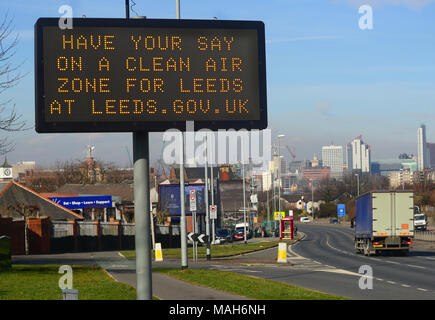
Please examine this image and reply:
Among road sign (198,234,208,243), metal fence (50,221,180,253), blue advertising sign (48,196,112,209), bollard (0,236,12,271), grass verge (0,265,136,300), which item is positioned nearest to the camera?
grass verge (0,265,136,300)

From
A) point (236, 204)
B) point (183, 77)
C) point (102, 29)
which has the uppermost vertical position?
point (102, 29)

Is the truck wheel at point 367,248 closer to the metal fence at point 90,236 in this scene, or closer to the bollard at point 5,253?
the metal fence at point 90,236

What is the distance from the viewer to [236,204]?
134 meters

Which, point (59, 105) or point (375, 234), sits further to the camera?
point (375, 234)

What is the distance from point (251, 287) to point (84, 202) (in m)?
45.5

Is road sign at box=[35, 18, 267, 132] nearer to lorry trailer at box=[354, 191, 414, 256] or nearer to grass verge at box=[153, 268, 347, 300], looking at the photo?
grass verge at box=[153, 268, 347, 300]

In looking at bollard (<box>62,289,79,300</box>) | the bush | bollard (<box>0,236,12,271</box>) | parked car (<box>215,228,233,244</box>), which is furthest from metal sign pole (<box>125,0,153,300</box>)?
the bush

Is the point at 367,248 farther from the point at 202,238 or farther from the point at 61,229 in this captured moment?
the point at 61,229

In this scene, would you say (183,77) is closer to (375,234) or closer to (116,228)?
(375,234)

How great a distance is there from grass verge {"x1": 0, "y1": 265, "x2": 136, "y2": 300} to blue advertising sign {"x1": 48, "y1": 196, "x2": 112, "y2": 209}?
117ft

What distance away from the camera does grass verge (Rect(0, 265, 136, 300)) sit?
57.1 feet

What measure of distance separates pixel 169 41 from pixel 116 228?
49310mm
